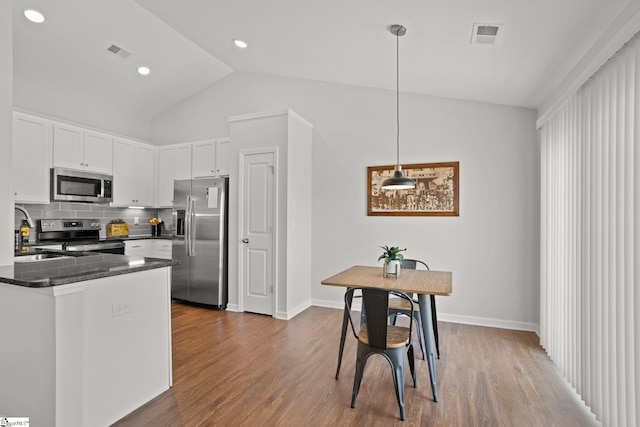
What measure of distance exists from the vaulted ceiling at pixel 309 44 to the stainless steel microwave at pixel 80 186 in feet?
4.19

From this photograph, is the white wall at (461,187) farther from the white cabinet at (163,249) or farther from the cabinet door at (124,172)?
the cabinet door at (124,172)

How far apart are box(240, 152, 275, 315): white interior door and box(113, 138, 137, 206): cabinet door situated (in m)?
1.98

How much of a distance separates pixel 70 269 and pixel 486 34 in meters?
3.24

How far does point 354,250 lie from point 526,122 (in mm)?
2564

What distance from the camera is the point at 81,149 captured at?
4598mm

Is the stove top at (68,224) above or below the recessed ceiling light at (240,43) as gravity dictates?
below

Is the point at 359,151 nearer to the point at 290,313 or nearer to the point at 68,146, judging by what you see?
the point at 290,313

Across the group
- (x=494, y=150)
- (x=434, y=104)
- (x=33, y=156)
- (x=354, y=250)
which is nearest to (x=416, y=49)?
(x=434, y=104)

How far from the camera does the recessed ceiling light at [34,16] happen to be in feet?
11.6

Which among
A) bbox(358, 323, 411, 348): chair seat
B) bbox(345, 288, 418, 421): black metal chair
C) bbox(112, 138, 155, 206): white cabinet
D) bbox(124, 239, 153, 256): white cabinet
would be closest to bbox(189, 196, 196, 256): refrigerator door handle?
bbox(124, 239, 153, 256): white cabinet

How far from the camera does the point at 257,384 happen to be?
2652mm

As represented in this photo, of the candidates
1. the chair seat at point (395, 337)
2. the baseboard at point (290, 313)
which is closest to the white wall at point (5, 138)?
the chair seat at point (395, 337)

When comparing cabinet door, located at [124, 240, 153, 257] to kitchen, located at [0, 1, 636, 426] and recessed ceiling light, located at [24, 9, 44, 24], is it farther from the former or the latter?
recessed ceiling light, located at [24, 9, 44, 24]

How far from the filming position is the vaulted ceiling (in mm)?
2340
